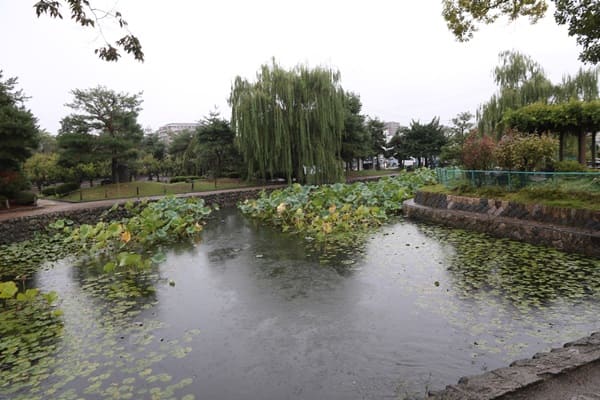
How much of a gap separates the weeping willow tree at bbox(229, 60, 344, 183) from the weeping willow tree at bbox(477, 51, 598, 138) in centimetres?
844

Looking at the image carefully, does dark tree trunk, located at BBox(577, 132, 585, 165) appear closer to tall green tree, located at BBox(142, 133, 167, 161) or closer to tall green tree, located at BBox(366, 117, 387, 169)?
tall green tree, located at BBox(366, 117, 387, 169)

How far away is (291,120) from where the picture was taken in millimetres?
20297

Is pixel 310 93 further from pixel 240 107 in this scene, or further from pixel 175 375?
pixel 175 375

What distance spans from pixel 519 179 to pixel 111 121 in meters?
22.3

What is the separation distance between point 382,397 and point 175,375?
1793 millimetres

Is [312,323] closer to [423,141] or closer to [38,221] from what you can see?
[38,221]

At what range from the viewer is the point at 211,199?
19.0 m

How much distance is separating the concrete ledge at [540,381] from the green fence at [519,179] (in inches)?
228

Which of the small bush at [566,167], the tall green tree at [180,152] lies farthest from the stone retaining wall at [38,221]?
the tall green tree at [180,152]

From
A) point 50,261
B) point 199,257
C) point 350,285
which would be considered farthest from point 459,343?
point 50,261

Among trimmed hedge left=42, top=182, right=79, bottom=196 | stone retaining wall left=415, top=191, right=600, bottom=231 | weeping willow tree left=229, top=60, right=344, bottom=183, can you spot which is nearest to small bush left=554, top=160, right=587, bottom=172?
stone retaining wall left=415, top=191, right=600, bottom=231

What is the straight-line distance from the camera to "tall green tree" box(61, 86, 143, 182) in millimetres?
21078

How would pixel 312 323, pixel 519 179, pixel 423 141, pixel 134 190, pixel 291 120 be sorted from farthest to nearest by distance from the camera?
pixel 423 141, pixel 134 190, pixel 291 120, pixel 519 179, pixel 312 323

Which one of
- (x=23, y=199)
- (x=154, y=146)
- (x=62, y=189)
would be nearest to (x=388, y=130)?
(x=154, y=146)
